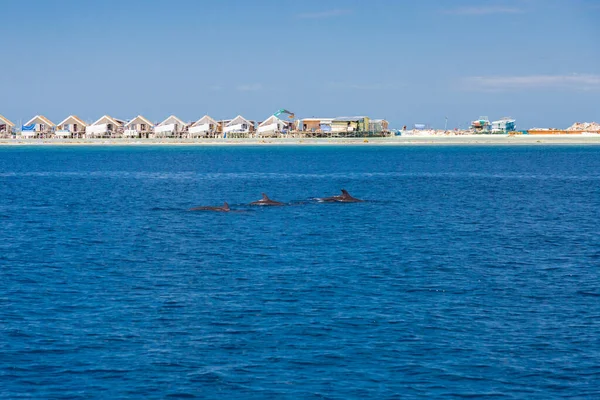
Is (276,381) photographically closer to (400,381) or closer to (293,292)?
(400,381)

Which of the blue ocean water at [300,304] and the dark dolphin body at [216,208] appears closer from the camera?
the blue ocean water at [300,304]

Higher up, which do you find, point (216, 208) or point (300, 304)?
point (216, 208)

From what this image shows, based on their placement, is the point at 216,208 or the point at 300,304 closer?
the point at 300,304

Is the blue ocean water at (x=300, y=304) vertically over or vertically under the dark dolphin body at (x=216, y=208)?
under

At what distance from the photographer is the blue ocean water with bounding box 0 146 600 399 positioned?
21.0 meters

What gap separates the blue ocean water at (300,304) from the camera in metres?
21.0

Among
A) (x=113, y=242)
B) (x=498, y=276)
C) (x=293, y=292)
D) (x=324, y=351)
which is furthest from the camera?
(x=113, y=242)

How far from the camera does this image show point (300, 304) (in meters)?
28.1

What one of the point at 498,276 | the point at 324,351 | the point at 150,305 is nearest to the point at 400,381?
the point at 324,351

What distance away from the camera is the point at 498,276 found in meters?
33.1

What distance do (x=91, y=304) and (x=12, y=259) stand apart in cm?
1055

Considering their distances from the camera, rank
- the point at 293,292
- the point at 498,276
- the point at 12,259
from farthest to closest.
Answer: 1. the point at 12,259
2. the point at 498,276
3. the point at 293,292

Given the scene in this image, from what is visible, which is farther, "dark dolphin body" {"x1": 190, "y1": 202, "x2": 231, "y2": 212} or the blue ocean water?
"dark dolphin body" {"x1": 190, "y1": 202, "x2": 231, "y2": 212}

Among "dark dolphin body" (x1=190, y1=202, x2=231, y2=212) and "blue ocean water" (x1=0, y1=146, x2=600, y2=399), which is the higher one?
"dark dolphin body" (x1=190, y1=202, x2=231, y2=212)
